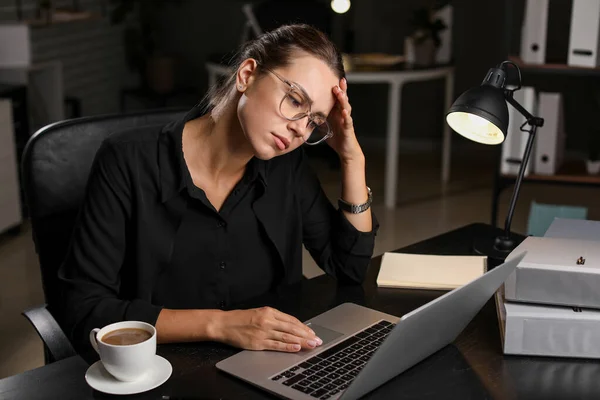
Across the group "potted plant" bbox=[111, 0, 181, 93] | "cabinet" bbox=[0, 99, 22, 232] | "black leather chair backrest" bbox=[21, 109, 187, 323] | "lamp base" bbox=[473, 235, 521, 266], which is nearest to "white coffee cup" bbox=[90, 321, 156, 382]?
"black leather chair backrest" bbox=[21, 109, 187, 323]

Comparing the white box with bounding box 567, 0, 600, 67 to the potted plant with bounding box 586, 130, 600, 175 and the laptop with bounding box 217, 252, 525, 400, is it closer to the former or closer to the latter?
the potted plant with bounding box 586, 130, 600, 175

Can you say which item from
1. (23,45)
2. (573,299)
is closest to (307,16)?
(23,45)

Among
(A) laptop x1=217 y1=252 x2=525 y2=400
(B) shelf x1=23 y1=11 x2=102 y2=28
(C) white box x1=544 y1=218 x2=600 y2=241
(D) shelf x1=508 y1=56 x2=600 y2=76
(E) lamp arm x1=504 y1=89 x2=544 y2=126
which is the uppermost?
(B) shelf x1=23 y1=11 x2=102 y2=28

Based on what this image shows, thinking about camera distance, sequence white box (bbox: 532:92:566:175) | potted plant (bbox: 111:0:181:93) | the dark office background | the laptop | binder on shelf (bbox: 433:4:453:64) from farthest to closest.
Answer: potted plant (bbox: 111:0:181:93) → the dark office background → binder on shelf (bbox: 433:4:453:64) → white box (bbox: 532:92:566:175) → the laptop

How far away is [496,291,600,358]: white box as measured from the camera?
1351mm

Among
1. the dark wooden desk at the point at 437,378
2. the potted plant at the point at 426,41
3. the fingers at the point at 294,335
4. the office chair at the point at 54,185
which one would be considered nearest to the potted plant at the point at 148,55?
the potted plant at the point at 426,41

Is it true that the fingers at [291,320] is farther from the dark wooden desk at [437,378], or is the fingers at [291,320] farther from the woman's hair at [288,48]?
the woman's hair at [288,48]

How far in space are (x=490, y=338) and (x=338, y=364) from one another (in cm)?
29

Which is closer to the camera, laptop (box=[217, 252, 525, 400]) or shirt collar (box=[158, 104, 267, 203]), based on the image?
laptop (box=[217, 252, 525, 400])

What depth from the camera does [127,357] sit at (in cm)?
122

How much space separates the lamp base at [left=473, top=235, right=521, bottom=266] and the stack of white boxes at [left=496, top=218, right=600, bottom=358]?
468 mm

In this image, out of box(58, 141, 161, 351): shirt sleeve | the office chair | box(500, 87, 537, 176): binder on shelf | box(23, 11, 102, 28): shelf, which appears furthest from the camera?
box(23, 11, 102, 28): shelf

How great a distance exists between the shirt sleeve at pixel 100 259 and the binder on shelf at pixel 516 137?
7.53ft

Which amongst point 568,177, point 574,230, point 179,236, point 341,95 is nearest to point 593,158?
point 568,177
